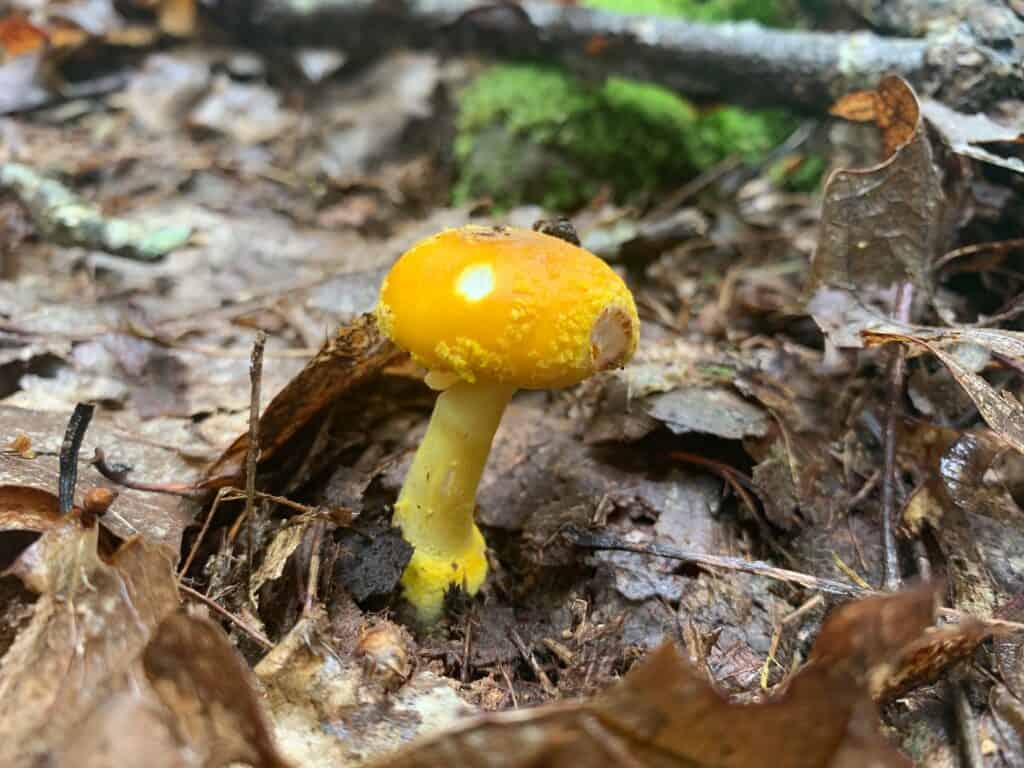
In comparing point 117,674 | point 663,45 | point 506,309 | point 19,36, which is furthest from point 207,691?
point 19,36

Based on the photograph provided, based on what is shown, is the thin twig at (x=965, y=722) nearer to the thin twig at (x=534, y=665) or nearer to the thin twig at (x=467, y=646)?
the thin twig at (x=534, y=665)

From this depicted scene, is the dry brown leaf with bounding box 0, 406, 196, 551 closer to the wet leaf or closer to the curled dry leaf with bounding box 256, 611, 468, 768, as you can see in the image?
the curled dry leaf with bounding box 256, 611, 468, 768

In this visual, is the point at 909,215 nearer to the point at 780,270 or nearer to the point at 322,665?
the point at 780,270

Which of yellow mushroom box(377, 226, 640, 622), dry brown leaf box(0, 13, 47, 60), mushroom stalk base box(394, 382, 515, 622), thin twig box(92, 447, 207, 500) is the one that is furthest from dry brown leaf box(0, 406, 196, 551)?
dry brown leaf box(0, 13, 47, 60)

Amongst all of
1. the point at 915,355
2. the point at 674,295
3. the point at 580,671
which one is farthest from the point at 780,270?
the point at 580,671

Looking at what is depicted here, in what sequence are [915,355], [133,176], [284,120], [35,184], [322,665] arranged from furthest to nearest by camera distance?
[284,120] → [133,176] → [35,184] → [915,355] → [322,665]

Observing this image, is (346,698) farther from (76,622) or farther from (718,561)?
(718,561)

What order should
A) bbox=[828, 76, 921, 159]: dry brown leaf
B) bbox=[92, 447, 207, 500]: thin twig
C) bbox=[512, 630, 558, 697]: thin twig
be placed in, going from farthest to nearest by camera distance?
bbox=[828, 76, 921, 159]: dry brown leaf, bbox=[92, 447, 207, 500]: thin twig, bbox=[512, 630, 558, 697]: thin twig
